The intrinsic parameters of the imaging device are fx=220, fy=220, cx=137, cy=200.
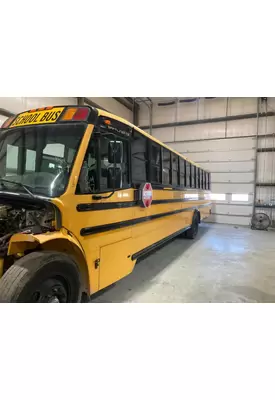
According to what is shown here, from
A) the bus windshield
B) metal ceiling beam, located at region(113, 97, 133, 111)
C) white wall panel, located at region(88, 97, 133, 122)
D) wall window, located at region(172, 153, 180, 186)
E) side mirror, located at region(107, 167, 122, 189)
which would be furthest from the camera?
metal ceiling beam, located at region(113, 97, 133, 111)

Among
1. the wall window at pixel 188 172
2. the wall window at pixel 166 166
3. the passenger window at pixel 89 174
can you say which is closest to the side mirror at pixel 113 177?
the passenger window at pixel 89 174

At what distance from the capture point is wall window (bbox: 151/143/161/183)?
3.51 meters

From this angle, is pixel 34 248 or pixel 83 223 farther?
pixel 83 223

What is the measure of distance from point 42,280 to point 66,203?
2.10 feet

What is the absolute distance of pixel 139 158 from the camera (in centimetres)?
313

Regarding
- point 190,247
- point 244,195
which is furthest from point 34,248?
point 244,195

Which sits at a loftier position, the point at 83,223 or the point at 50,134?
the point at 50,134

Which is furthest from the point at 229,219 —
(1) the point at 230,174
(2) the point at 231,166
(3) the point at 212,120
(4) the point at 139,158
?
(4) the point at 139,158

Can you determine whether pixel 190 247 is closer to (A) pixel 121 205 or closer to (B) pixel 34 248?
(A) pixel 121 205

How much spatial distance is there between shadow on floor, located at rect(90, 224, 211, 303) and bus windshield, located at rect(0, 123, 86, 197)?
1.62 m

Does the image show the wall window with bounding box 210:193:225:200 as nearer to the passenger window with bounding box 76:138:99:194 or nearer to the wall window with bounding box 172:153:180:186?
the wall window with bounding box 172:153:180:186

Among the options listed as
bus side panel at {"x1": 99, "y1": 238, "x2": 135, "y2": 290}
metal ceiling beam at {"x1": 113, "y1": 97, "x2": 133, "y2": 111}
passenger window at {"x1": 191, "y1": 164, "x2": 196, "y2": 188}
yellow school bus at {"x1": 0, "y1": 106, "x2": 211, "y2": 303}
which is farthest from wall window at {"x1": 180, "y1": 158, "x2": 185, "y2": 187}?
metal ceiling beam at {"x1": 113, "y1": 97, "x2": 133, "y2": 111}

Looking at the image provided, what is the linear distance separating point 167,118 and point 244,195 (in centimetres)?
497
